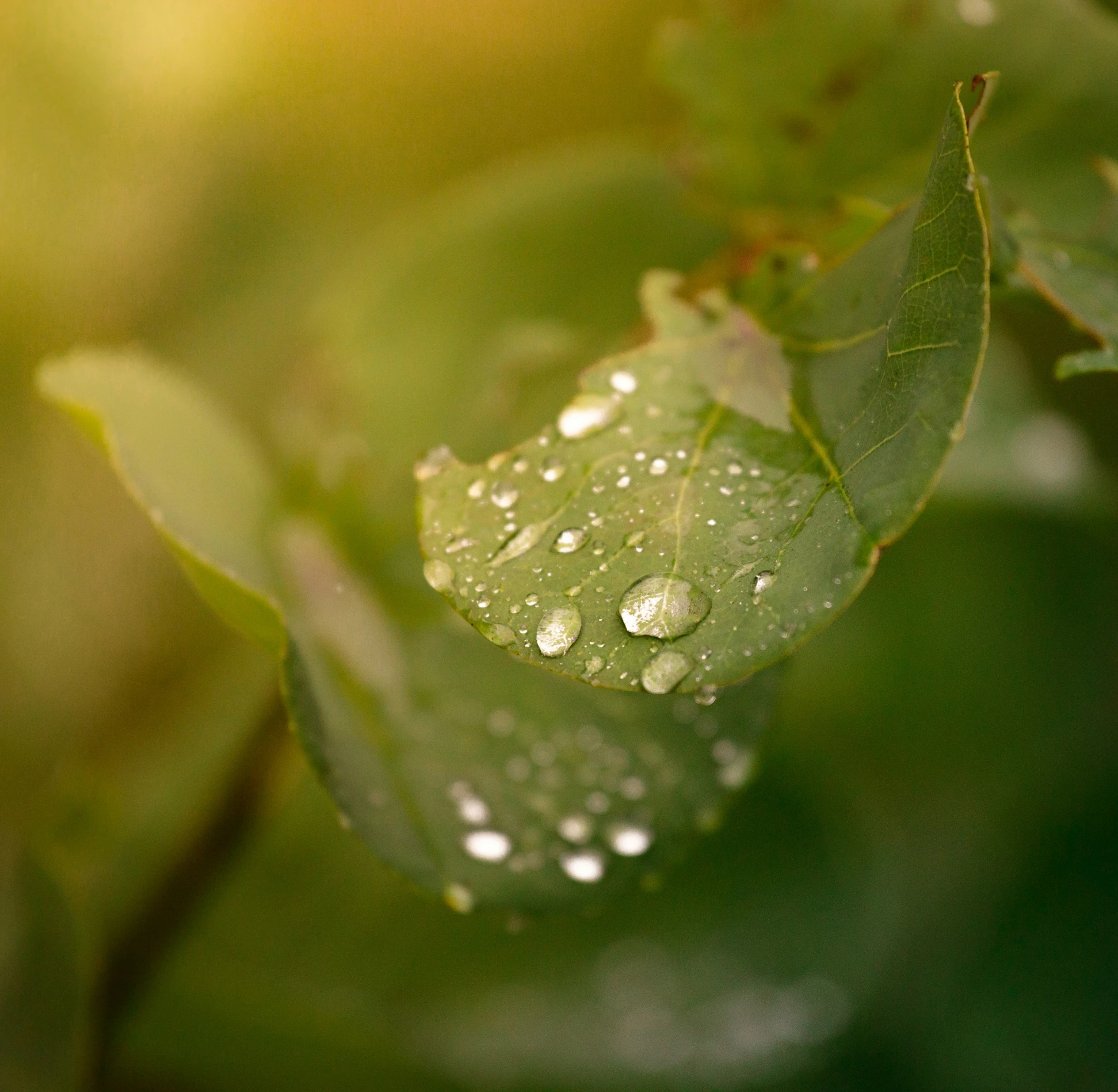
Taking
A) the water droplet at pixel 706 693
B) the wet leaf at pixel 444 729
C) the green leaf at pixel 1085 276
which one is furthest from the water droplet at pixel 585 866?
the green leaf at pixel 1085 276

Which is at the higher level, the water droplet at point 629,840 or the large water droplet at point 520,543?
the large water droplet at point 520,543

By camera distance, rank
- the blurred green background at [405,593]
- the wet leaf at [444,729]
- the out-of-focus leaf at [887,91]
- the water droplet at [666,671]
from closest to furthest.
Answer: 1. the water droplet at [666,671]
2. the wet leaf at [444,729]
3. the out-of-focus leaf at [887,91]
4. the blurred green background at [405,593]

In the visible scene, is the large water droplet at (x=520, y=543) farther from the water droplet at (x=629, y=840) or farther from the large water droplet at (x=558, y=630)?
the water droplet at (x=629, y=840)

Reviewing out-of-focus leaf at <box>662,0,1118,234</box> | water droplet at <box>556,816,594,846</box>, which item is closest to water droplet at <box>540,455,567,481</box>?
water droplet at <box>556,816,594,846</box>

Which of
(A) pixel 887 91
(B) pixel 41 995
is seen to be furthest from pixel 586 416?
(B) pixel 41 995

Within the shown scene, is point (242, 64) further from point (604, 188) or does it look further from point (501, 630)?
point (501, 630)

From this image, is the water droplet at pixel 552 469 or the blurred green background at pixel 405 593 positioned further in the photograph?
the blurred green background at pixel 405 593
